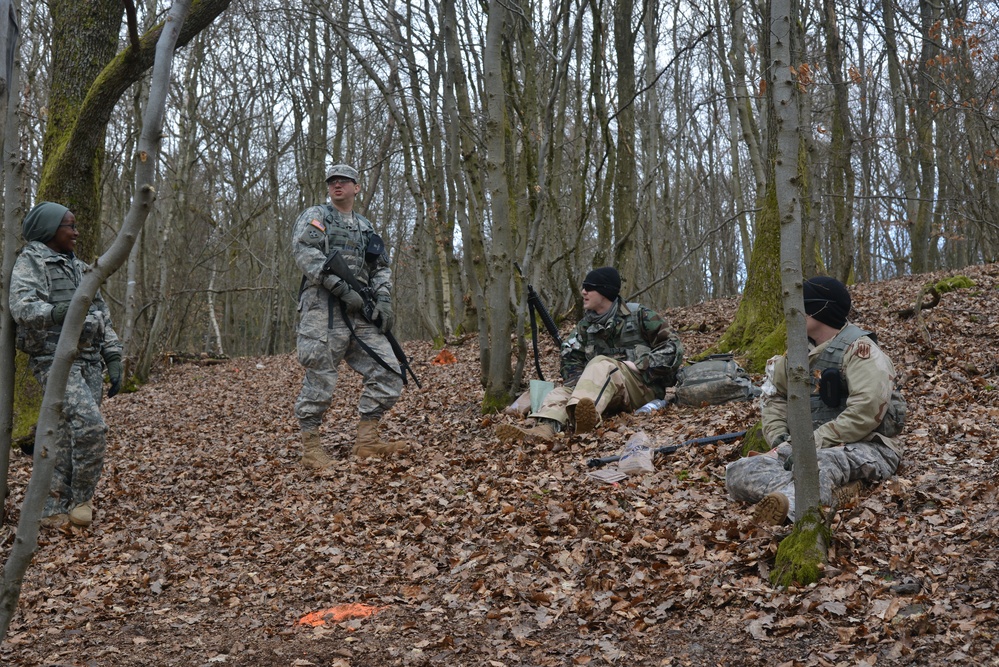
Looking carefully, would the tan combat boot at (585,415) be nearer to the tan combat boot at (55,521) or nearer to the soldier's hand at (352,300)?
the soldier's hand at (352,300)

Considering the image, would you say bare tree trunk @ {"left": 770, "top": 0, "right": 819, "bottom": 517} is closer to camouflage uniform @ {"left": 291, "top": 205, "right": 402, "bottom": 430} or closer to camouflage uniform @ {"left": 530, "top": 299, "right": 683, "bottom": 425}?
camouflage uniform @ {"left": 530, "top": 299, "right": 683, "bottom": 425}

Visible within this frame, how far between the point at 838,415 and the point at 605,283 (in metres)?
2.78

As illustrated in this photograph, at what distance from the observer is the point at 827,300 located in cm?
436

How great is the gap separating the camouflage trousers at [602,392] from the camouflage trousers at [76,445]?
3179mm

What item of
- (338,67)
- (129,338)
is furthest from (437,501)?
(338,67)

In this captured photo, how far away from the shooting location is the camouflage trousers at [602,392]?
20.8 feet

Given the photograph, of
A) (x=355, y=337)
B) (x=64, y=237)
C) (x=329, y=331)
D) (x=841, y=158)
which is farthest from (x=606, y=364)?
(x=841, y=158)

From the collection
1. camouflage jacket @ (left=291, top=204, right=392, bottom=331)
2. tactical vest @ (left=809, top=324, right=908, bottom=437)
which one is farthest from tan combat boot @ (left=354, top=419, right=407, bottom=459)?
tactical vest @ (left=809, top=324, right=908, bottom=437)

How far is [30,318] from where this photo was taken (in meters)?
4.91

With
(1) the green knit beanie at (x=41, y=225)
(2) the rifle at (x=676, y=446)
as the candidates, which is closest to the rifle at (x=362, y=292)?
(1) the green knit beanie at (x=41, y=225)

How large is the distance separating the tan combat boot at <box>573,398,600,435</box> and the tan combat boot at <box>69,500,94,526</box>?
11.5 feet

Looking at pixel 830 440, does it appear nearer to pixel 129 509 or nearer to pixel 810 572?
pixel 810 572

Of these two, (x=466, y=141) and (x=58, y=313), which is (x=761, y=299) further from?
(x=58, y=313)

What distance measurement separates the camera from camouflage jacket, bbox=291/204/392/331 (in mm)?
6398
